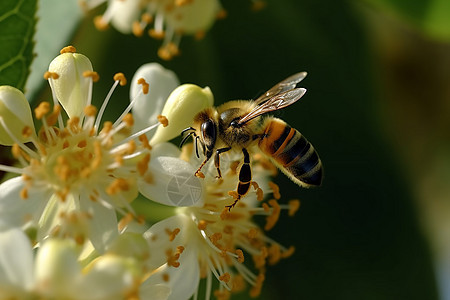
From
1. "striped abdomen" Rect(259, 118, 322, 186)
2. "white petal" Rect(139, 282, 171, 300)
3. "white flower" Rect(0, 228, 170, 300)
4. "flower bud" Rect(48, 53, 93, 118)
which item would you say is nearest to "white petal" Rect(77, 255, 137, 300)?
"white flower" Rect(0, 228, 170, 300)

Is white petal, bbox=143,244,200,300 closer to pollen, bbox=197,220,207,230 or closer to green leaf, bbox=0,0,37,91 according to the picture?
pollen, bbox=197,220,207,230

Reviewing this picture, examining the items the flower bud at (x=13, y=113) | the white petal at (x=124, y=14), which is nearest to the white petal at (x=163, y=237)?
the flower bud at (x=13, y=113)

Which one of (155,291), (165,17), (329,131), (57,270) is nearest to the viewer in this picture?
(57,270)

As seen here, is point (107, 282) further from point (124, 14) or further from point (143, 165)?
point (124, 14)

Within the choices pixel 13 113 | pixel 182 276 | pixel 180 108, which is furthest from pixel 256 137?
pixel 13 113

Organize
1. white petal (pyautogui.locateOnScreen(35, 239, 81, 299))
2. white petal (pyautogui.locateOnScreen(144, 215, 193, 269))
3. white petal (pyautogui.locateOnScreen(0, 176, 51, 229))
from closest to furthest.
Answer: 1. white petal (pyautogui.locateOnScreen(35, 239, 81, 299))
2. white petal (pyautogui.locateOnScreen(0, 176, 51, 229))
3. white petal (pyautogui.locateOnScreen(144, 215, 193, 269))

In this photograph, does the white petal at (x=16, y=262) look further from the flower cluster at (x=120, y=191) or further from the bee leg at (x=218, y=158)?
the bee leg at (x=218, y=158)
